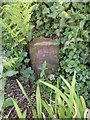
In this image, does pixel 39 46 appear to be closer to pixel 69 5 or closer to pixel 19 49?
pixel 19 49

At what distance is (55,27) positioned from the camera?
264 centimetres

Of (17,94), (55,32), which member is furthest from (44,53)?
(17,94)

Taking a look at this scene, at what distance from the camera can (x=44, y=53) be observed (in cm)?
265

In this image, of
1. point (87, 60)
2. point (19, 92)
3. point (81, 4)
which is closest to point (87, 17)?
point (81, 4)

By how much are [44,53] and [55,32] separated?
0.64 feet

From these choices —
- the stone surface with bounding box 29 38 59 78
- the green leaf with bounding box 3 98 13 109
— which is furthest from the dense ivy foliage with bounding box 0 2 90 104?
the green leaf with bounding box 3 98 13 109

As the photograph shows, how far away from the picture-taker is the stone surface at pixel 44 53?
265 cm

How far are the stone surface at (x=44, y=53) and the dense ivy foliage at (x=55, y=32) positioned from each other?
1.8 inches

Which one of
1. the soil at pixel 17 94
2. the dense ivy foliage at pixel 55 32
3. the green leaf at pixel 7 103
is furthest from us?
the dense ivy foliage at pixel 55 32

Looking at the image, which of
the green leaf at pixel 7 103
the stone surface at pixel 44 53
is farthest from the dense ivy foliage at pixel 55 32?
the green leaf at pixel 7 103

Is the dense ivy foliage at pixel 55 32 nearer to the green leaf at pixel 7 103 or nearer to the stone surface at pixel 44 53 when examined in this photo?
the stone surface at pixel 44 53

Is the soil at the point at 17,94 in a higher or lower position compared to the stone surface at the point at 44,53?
lower

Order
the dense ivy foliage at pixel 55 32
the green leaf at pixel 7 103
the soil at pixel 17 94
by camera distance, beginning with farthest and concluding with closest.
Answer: the dense ivy foliage at pixel 55 32 → the soil at pixel 17 94 → the green leaf at pixel 7 103

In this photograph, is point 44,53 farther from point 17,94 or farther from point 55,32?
point 17,94
